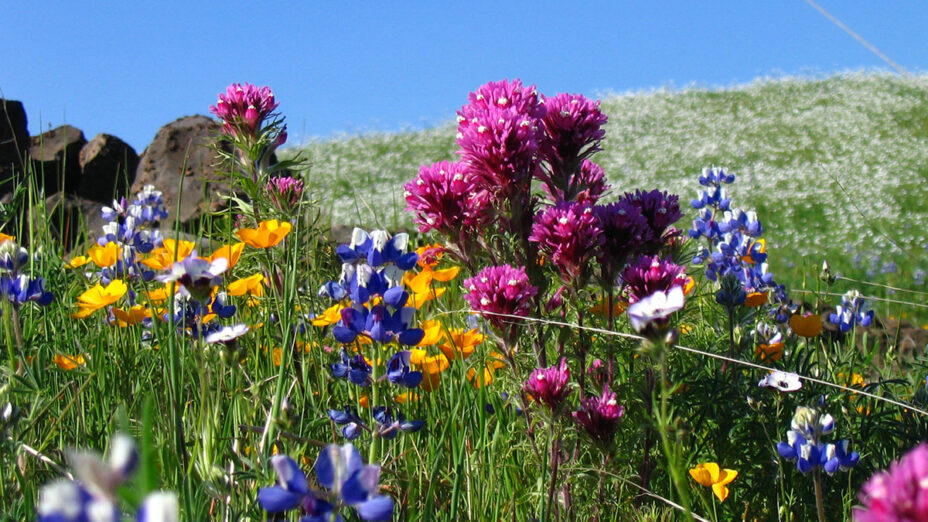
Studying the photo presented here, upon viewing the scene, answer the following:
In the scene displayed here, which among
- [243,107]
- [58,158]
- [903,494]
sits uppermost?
[58,158]

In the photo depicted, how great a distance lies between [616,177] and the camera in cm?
2086

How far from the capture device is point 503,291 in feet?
6.03

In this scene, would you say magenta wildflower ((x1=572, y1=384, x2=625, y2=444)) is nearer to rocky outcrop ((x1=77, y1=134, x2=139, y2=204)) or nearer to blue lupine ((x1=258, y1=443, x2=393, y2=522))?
blue lupine ((x1=258, y1=443, x2=393, y2=522))

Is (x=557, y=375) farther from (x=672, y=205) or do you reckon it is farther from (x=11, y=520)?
(x=11, y=520)

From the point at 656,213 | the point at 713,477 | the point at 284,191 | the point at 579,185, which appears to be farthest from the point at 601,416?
the point at 284,191

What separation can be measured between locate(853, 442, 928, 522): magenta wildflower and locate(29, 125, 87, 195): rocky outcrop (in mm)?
9098

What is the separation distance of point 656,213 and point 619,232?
20cm

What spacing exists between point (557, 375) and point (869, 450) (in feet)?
4.10

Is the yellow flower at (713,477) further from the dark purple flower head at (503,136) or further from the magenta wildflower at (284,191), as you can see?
the magenta wildflower at (284,191)

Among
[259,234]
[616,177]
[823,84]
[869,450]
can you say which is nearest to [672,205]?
[869,450]

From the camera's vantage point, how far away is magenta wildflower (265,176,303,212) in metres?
2.82

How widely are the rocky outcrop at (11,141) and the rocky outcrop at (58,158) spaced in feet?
0.56

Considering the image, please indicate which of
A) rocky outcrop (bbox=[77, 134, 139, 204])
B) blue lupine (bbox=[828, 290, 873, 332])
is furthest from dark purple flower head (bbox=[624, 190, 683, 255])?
rocky outcrop (bbox=[77, 134, 139, 204])

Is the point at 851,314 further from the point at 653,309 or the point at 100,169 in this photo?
the point at 100,169
